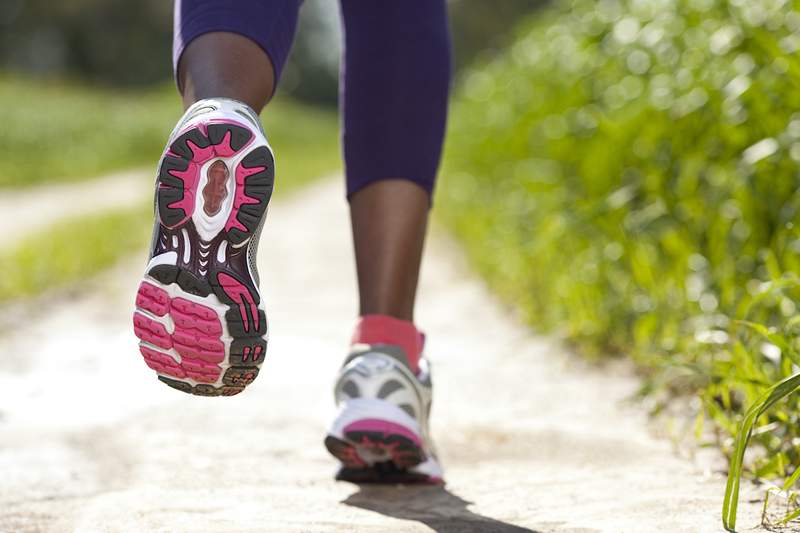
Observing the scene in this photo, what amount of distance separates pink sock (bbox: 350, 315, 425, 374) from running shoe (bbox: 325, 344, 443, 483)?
1 centimetres

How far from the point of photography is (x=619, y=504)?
1.14 m

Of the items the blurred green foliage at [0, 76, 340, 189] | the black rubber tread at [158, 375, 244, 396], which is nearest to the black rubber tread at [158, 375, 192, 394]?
the black rubber tread at [158, 375, 244, 396]

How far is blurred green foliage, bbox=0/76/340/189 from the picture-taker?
9.20m

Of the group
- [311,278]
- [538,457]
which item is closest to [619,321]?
[538,457]

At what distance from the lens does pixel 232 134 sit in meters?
0.95

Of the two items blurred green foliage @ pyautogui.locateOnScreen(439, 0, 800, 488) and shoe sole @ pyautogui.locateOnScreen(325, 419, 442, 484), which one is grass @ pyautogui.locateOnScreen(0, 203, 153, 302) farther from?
shoe sole @ pyautogui.locateOnScreen(325, 419, 442, 484)

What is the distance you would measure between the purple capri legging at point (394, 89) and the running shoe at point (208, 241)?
411mm

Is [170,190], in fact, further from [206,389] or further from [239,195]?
[206,389]

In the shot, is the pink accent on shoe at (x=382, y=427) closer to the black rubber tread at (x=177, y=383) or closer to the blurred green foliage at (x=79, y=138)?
the black rubber tread at (x=177, y=383)

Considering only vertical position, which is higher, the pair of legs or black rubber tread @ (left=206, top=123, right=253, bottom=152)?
the pair of legs

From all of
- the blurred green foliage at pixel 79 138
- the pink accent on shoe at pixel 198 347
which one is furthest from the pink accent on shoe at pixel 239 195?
the blurred green foliage at pixel 79 138

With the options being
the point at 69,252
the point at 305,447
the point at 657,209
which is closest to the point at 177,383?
the point at 305,447

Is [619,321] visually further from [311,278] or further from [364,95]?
[311,278]

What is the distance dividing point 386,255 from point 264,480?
0.33 metres
